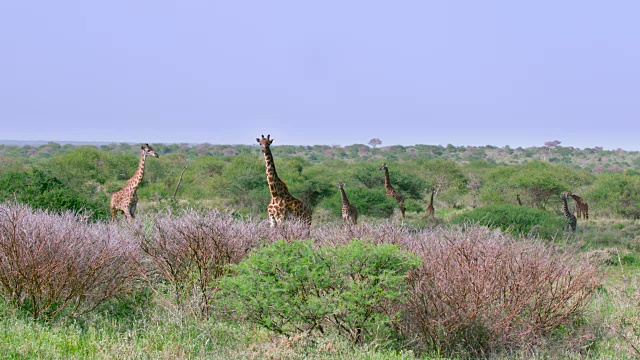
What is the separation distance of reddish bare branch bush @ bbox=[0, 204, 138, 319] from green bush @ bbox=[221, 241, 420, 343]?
1.82m

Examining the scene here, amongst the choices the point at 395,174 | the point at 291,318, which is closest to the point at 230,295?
the point at 291,318

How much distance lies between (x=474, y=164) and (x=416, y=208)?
24.3 metres

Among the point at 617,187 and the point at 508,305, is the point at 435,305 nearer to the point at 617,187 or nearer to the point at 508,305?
the point at 508,305

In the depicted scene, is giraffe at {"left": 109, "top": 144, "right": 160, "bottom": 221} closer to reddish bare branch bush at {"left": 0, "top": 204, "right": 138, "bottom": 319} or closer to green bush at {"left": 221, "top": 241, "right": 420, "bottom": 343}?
reddish bare branch bush at {"left": 0, "top": 204, "right": 138, "bottom": 319}

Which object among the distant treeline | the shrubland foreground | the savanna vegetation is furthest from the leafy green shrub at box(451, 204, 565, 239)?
the shrubland foreground

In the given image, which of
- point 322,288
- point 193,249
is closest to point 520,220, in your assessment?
point 193,249

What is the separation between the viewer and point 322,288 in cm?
695

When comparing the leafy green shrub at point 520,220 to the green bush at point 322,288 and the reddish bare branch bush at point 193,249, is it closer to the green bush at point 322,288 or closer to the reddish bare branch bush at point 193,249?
the reddish bare branch bush at point 193,249

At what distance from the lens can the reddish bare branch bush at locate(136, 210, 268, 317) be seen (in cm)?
835

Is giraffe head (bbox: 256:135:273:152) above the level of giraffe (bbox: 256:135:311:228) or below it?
above

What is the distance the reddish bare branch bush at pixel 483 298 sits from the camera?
24.0 feet

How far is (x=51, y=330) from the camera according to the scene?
23.5 ft

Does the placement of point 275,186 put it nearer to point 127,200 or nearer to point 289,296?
point 127,200

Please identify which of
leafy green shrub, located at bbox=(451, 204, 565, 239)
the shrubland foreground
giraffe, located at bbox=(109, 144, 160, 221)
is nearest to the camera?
the shrubland foreground
